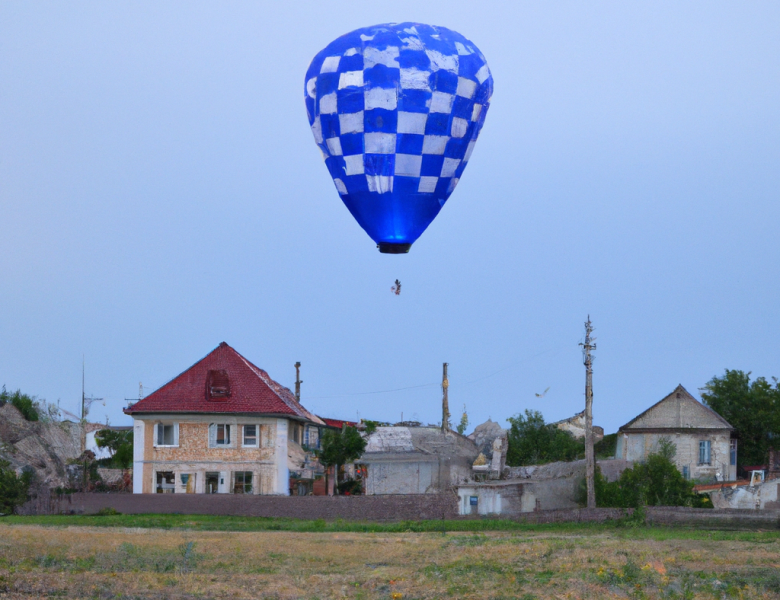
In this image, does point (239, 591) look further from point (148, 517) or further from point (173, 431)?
point (173, 431)

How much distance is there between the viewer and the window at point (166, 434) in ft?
182

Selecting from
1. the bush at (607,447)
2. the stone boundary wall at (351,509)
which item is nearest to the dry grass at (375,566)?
the stone boundary wall at (351,509)

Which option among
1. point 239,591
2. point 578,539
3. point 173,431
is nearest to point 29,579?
point 239,591

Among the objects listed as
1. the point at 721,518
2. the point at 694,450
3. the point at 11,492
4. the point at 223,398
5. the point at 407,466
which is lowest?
the point at 721,518

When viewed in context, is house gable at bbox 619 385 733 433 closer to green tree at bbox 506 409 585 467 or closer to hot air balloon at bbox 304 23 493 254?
green tree at bbox 506 409 585 467

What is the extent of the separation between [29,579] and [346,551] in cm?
1019

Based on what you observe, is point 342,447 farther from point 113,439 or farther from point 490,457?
point 113,439

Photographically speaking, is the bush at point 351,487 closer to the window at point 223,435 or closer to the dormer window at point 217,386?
the window at point 223,435

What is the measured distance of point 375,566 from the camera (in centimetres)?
2989

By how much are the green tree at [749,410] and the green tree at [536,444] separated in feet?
30.4

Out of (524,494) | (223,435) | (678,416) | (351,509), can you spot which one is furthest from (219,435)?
(678,416)

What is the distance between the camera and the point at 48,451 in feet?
239

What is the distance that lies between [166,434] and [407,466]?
13086 millimetres

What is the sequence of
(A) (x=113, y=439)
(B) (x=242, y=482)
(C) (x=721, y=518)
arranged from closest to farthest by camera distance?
(C) (x=721, y=518), (B) (x=242, y=482), (A) (x=113, y=439)
